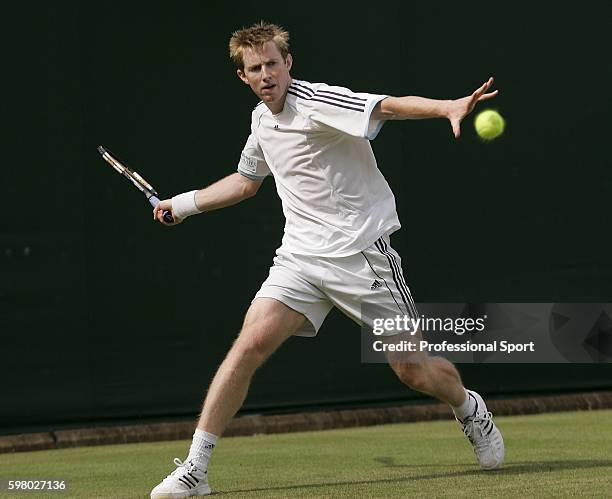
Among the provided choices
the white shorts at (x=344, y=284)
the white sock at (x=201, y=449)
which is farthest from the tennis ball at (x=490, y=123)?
the white sock at (x=201, y=449)

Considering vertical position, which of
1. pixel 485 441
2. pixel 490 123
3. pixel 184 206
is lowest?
pixel 485 441

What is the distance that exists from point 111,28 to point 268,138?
211 cm

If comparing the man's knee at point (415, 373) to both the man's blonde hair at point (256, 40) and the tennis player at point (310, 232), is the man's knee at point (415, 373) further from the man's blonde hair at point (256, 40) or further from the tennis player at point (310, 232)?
the man's blonde hair at point (256, 40)

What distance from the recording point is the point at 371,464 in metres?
5.62

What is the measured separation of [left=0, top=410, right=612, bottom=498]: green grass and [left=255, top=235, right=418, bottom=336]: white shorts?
24.9 inches

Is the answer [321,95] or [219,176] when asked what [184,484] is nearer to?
[321,95]

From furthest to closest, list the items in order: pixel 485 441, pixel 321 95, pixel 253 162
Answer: pixel 253 162
pixel 485 441
pixel 321 95

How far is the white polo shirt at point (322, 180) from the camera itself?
491 cm

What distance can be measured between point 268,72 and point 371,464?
174 cm

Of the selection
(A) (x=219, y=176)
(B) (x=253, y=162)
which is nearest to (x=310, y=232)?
(B) (x=253, y=162)

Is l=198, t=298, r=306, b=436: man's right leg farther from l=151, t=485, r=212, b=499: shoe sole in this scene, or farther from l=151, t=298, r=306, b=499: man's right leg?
l=151, t=485, r=212, b=499: shoe sole

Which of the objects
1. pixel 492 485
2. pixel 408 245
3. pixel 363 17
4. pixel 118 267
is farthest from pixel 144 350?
pixel 492 485

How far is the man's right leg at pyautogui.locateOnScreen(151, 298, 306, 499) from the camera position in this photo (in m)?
4.69

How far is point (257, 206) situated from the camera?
723 centimetres
